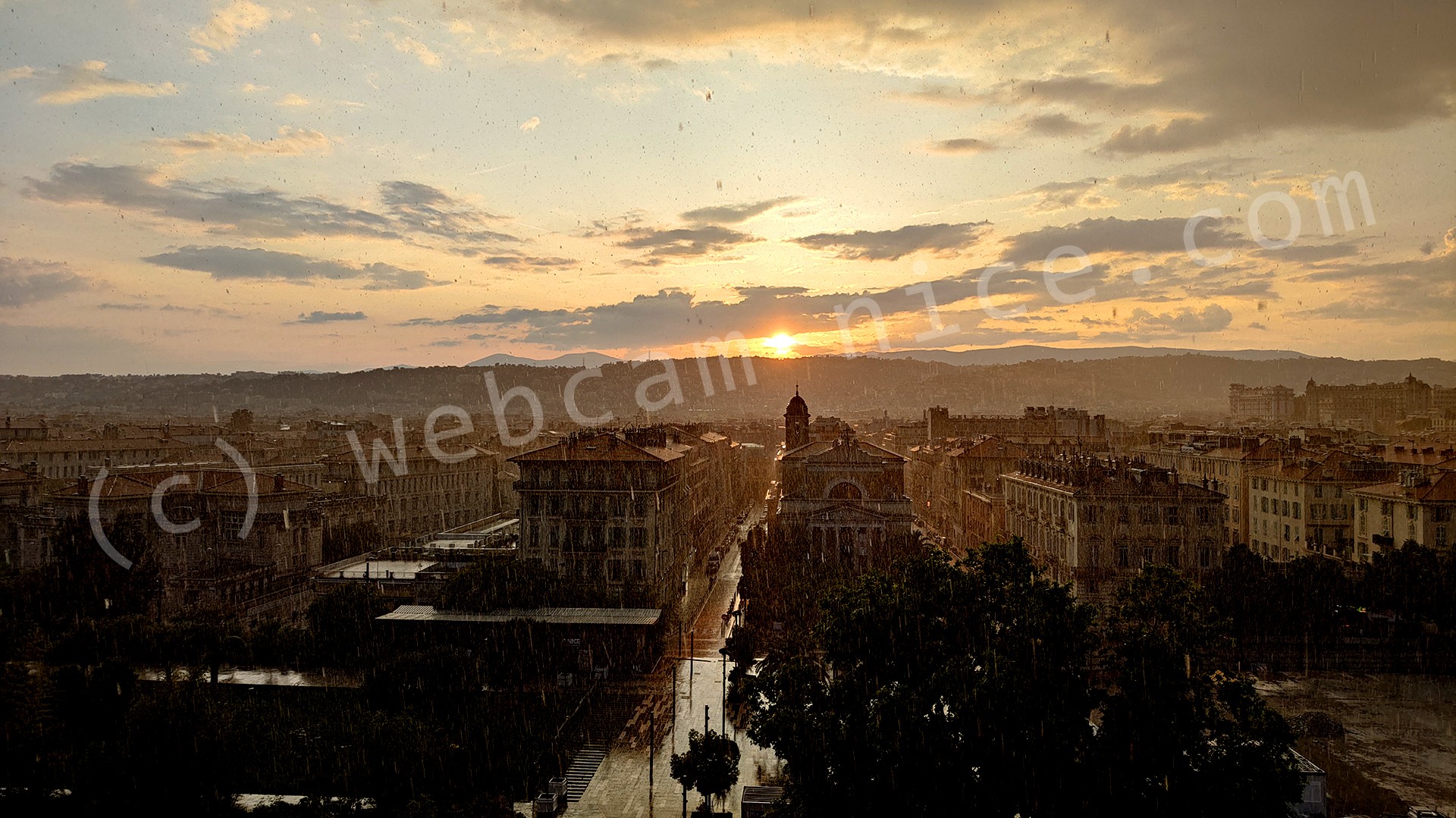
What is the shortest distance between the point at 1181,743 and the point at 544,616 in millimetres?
→ 22415

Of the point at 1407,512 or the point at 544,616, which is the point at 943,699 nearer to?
the point at 544,616

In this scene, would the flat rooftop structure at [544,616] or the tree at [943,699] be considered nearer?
the tree at [943,699]

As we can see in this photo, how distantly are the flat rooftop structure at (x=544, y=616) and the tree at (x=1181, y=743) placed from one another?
63.1ft

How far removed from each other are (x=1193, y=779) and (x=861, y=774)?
204 inches

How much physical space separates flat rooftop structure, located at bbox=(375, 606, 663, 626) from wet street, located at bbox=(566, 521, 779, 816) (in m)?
2.03

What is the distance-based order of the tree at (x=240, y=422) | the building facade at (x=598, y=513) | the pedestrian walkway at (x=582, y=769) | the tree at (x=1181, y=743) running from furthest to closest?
Answer: the tree at (x=240, y=422), the building facade at (x=598, y=513), the pedestrian walkway at (x=582, y=769), the tree at (x=1181, y=743)

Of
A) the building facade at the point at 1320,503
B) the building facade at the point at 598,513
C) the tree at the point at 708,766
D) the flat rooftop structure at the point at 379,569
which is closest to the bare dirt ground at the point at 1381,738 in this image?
the tree at the point at 708,766

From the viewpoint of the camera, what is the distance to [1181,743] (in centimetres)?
1432

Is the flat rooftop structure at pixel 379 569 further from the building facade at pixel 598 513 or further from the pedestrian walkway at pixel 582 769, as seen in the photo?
the pedestrian walkway at pixel 582 769

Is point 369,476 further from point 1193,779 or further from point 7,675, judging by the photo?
point 1193,779

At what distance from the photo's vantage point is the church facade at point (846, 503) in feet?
146

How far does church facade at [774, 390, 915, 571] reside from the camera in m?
44.4

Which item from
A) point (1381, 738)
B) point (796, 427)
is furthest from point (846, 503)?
point (1381, 738)

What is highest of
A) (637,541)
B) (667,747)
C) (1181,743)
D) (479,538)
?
(1181,743)
